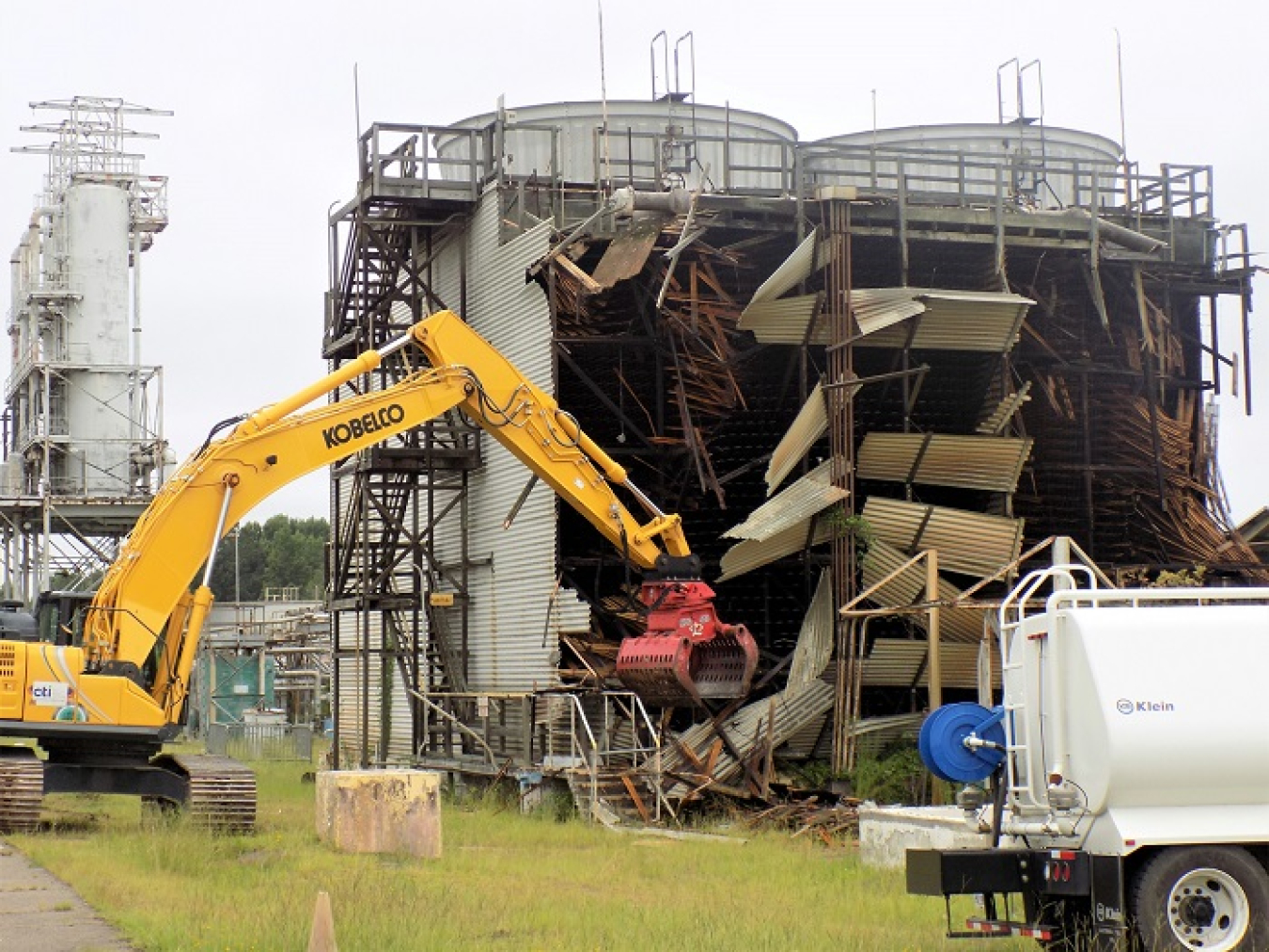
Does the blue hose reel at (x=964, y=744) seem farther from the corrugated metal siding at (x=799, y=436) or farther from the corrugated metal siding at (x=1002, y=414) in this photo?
the corrugated metal siding at (x=1002, y=414)

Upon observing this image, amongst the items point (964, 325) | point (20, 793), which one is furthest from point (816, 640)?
point (20, 793)

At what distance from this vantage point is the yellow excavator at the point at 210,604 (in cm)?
Answer: 2244

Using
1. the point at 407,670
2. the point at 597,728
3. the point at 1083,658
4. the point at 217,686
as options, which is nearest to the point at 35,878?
the point at 1083,658

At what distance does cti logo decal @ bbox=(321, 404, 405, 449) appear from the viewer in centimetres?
2467

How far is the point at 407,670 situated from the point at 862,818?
54.7 feet

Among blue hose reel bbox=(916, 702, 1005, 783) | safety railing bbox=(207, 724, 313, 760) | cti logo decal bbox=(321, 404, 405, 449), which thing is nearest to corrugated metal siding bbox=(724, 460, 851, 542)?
cti logo decal bbox=(321, 404, 405, 449)

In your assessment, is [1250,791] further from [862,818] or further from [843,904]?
[862,818]

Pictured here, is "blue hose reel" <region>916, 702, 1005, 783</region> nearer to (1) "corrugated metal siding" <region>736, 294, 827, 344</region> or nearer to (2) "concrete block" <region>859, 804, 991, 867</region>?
(2) "concrete block" <region>859, 804, 991, 867</region>

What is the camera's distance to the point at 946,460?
29984mm

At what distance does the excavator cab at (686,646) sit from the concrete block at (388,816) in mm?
5032

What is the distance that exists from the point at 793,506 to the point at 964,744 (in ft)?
46.8

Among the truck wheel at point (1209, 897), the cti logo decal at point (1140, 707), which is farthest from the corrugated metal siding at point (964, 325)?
the truck wheel at point (1209, 897)

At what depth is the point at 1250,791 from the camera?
12734 mm

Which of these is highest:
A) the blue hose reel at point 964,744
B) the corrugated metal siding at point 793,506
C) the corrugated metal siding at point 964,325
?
the corrugated metal siding at point 964,325
